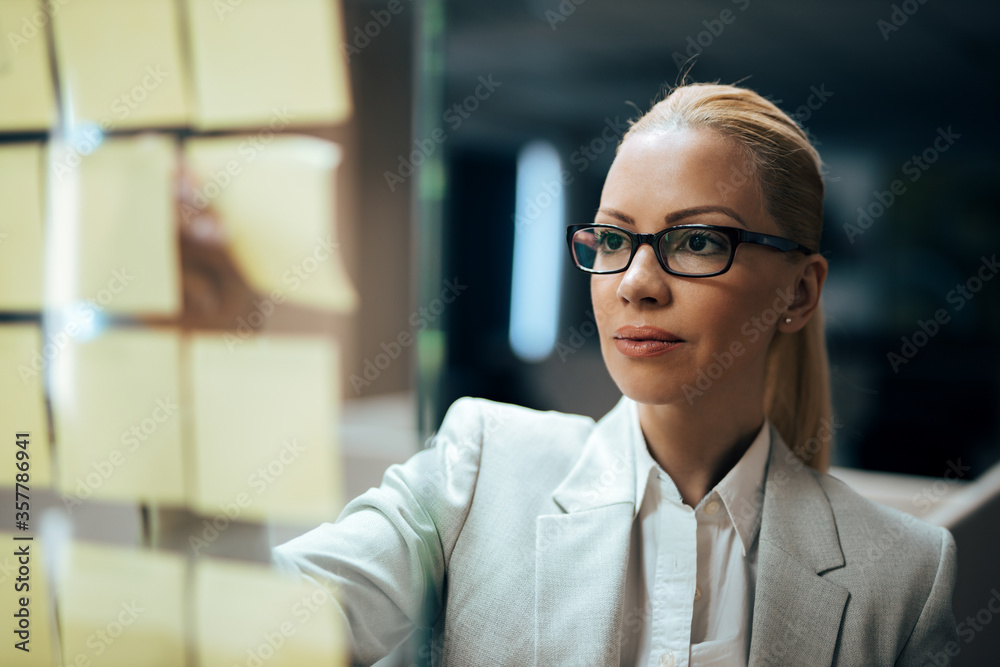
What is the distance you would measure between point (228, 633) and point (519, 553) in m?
0.35

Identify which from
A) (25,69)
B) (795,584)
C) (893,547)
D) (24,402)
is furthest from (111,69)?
(893,547)

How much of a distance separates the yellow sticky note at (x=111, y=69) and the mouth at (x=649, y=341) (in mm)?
572

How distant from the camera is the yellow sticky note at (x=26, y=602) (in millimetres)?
740

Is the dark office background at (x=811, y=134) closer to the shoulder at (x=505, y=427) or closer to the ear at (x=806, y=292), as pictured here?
the shoulder at (x=505, y=427)

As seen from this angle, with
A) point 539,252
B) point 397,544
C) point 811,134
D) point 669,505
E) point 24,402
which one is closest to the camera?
point 24,402

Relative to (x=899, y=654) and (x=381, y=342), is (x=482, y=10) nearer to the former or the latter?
(x=381, y=342)

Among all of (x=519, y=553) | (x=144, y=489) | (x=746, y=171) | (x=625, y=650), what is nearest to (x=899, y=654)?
(x=625, y=650)

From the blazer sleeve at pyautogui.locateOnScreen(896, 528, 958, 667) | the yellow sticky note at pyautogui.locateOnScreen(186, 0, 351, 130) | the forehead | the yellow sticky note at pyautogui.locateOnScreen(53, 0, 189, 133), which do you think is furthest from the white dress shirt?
the yellow sticky note at pyautogui.locateOnScreen(53, 0, 189, 133)

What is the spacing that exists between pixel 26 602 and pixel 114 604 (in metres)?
0.08

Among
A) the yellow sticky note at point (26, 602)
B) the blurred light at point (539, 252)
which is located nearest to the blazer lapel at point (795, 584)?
the blurred light at point (539, 252)

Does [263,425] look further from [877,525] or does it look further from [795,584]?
[877,525]

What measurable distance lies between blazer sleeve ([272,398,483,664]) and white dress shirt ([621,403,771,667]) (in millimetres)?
238

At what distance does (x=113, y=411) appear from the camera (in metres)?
0.74

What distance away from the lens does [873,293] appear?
386cm
